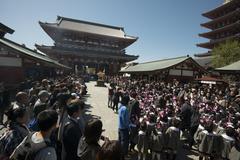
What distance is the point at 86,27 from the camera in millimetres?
42688

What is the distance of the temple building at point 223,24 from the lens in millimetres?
36219

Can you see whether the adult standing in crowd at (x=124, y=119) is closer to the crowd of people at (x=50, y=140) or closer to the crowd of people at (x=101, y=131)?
the crowd of people at (x=101, y=131)

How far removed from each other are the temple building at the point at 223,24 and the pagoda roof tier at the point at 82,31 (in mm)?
16019

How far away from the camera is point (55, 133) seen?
11.6 feet

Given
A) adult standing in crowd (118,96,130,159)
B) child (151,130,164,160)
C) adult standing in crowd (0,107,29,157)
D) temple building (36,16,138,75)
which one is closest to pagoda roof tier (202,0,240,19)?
temple building (36,16,138,75)

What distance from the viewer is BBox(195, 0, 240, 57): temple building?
119 feet

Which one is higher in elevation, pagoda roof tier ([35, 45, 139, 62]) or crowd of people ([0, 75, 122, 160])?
pagoda roof tier ([35, 45, 139, 62])

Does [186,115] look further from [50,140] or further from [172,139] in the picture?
[50,140]

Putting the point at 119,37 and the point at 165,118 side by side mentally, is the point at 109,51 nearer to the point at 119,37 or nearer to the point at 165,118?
the point at 119,37

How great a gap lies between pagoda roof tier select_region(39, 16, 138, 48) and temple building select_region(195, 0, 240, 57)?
16.0 m

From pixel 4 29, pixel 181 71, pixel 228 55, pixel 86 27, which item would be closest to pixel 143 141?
pixel 4 29

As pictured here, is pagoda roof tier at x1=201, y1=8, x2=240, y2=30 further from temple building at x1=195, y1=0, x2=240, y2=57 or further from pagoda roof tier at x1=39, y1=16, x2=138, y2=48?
pagoda roof tier at x1=39, y1=16, x2=138, y2=48

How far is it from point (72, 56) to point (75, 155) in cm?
3441

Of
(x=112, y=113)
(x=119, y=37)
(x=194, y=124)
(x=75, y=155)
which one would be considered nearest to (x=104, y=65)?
(x=119, y=37)
